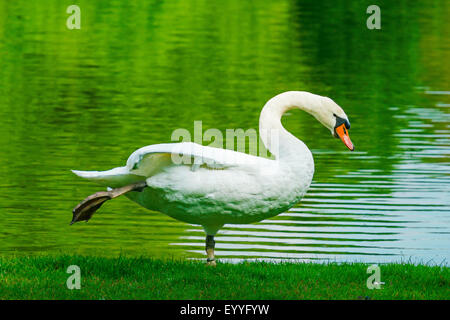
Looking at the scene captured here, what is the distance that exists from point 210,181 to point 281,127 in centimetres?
113

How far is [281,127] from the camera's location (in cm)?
959

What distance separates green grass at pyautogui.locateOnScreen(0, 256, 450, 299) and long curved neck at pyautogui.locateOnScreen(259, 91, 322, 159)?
3.99 feet

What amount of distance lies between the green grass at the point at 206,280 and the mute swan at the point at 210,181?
563mm

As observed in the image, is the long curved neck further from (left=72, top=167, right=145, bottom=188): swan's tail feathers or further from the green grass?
(left=72, top=167, right=145, bottom=188): swan's tail feathers

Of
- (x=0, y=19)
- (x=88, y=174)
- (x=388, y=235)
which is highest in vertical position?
(x=0, y=19)

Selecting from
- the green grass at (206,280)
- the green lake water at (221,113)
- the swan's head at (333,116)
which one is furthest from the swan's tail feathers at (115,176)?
the green lake water at (221,113)

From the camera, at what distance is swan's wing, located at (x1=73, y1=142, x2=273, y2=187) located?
29.0 feet

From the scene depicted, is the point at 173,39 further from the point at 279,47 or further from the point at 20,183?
the point at 20,183

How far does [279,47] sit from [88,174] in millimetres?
30092

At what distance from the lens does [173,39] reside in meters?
39.0

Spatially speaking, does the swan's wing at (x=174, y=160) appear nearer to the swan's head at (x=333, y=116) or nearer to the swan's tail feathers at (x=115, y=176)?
the swan's tail feathers at (x=115, y=176)

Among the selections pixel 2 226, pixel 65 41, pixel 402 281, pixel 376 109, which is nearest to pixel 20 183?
→ pixel 2 226

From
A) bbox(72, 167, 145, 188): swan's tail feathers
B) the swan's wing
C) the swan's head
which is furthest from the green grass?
the swan's head

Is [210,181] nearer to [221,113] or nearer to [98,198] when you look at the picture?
[98,198]
